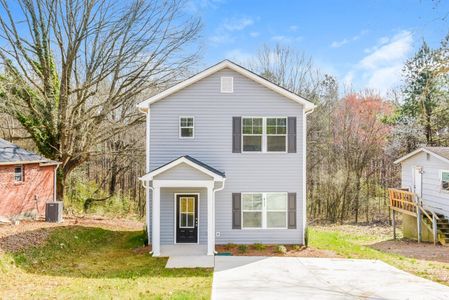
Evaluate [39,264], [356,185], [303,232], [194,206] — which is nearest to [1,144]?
[39,264]

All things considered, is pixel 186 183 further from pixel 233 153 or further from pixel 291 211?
pixel 291 211

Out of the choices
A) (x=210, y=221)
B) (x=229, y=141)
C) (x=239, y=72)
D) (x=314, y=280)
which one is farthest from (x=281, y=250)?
(x=239, y=72)

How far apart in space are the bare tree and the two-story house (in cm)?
722

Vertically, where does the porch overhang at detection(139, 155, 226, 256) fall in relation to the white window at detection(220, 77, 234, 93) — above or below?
below

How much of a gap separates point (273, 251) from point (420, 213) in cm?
1098

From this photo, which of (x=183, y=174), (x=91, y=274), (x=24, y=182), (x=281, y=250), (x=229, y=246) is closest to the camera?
(x=91, y=274)

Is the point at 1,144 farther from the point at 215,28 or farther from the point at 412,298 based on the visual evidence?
the point at 412,298

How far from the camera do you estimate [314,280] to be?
10.0 meters

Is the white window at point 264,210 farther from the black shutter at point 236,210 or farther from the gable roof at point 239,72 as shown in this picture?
the gable roof at point 239,72

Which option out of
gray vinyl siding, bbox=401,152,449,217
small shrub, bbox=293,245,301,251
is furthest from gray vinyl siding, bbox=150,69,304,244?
gray vinyl siding, bbox=401,152,449,217

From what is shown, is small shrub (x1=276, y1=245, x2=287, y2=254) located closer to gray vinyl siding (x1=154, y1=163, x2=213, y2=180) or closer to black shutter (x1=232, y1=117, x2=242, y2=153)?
gray vinyl siding (x1=154, y1=163, x2=213, y2=180)

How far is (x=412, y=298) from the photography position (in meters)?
8.44

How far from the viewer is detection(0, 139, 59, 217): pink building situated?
16188 millimetres

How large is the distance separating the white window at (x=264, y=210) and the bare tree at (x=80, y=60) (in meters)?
10.3
